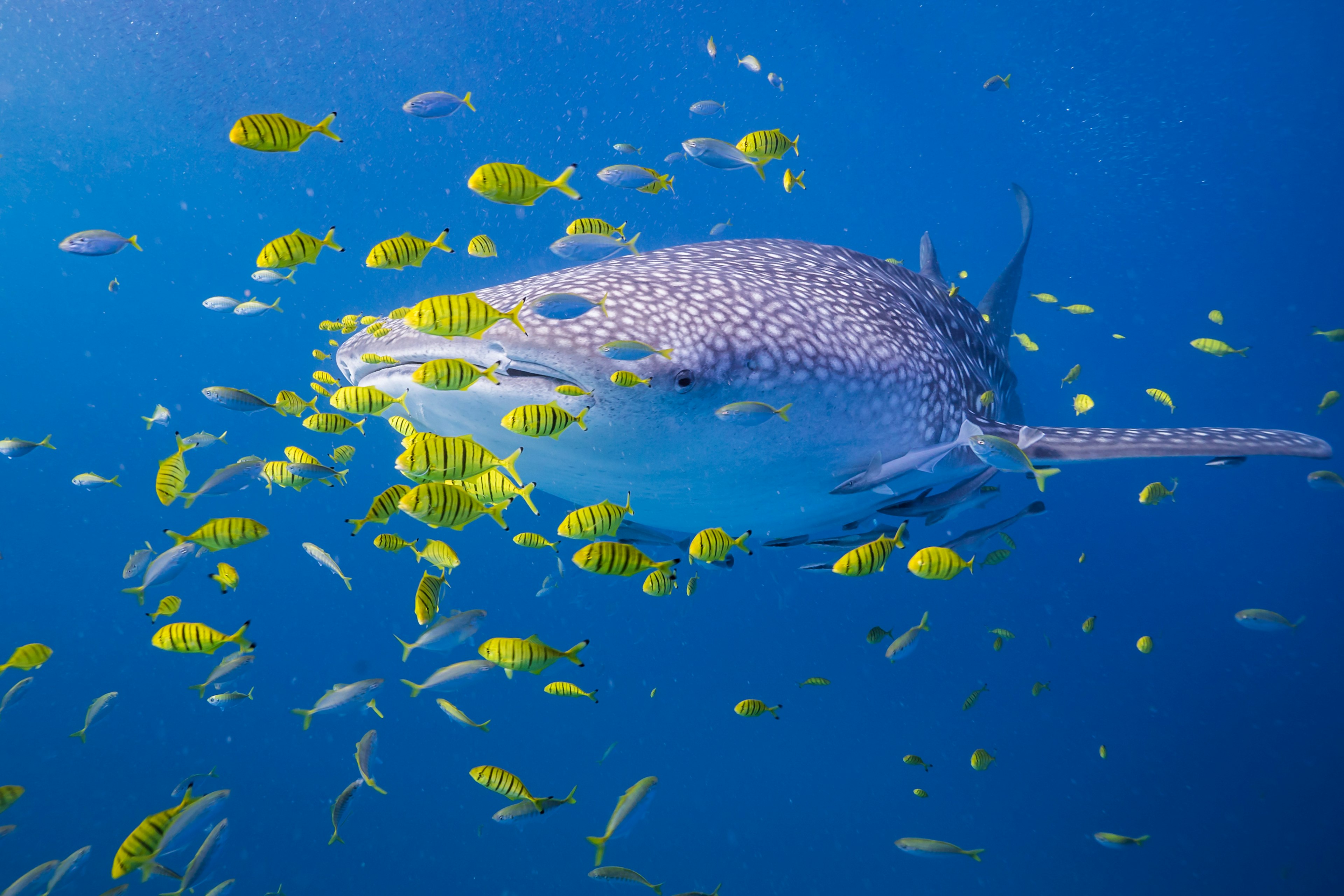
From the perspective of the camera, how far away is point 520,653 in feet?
8.65

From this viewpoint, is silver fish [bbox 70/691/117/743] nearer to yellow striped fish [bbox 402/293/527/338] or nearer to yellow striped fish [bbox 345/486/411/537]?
yellow striped fish [bbox 345/486/411/537]

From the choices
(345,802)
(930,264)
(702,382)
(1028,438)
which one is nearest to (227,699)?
(345,802)

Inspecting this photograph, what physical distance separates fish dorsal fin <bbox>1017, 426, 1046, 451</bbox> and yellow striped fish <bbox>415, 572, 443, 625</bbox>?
2784 mm

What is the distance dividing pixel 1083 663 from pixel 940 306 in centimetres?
4097

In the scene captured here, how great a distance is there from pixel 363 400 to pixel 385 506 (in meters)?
0.44

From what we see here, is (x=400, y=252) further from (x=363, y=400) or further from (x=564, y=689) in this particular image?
(x=564, y=689)

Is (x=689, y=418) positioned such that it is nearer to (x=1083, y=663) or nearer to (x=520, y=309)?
(x=520, y=309)

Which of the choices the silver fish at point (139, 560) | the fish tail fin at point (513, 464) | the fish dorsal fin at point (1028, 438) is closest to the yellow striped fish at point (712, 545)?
the fish tail fin at point (513, 464)

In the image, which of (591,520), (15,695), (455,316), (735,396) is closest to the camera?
(455,316)

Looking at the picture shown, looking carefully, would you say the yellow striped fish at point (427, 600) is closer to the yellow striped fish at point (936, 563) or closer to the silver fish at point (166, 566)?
the silver fish at point (166, 566)

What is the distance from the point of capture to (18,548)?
74.7 feet

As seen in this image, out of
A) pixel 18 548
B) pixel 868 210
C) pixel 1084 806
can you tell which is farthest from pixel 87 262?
pixel 1084 806

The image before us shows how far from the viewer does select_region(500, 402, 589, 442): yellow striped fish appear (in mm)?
1974

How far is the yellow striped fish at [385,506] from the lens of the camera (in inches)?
100
